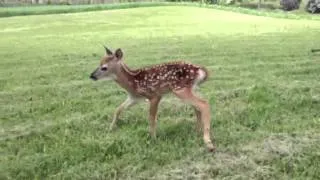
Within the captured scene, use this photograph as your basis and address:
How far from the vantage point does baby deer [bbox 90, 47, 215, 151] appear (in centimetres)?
610

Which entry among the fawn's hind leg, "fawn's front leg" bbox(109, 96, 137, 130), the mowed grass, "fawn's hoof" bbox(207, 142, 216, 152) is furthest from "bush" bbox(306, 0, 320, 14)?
"fawn's hoof" bbox(207, 142, 216, 152)

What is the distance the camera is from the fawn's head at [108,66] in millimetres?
6402

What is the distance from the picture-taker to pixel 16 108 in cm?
846

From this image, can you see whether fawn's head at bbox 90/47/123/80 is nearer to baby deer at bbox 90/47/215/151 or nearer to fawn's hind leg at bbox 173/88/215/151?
baby deer at bbox 90/47/215/151

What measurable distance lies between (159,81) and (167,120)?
1.23 m

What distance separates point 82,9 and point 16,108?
29.9 meters

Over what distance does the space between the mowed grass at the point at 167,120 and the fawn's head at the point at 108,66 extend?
68cm

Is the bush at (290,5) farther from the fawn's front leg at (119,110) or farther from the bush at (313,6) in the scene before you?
the fawn's front leg at (119,110)

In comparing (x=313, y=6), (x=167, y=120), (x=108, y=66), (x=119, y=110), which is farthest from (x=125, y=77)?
(x=313, y=6)

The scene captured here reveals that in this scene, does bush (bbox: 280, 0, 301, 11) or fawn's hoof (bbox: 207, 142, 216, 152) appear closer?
fawn's hoof (bbox: 207, 142, 216, 152)

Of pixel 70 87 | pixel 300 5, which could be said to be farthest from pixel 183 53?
pixel 300 5

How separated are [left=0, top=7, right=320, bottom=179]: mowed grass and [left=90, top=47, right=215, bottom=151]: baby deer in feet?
1.08

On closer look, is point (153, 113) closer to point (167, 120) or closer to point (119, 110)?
point (119, 110)

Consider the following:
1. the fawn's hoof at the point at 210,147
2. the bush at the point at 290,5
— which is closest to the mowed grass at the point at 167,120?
the fawn's hoof at the point at 210,147
